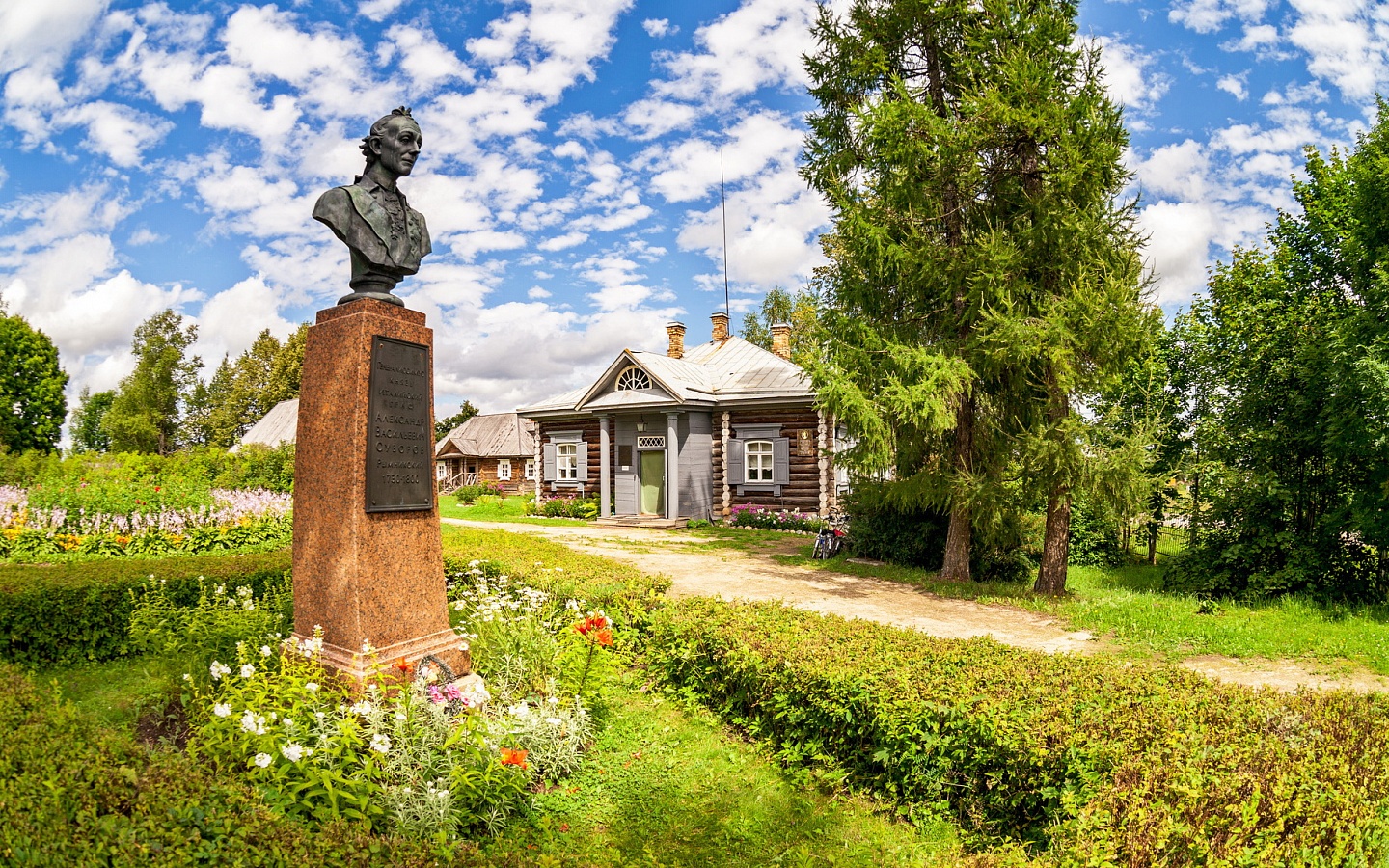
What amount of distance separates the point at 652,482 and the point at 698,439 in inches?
87.6

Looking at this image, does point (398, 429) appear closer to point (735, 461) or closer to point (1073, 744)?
point (1073, 744)

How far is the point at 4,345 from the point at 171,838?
45741mm

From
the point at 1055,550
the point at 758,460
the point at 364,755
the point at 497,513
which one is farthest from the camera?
the point at 497,513

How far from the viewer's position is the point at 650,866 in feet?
10.5

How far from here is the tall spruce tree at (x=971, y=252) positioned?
1042cm

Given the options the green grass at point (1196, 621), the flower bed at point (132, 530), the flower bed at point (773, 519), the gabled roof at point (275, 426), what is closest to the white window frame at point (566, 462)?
the flower bed at point (773, 519)

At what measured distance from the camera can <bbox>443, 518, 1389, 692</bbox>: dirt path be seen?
22.6 ft

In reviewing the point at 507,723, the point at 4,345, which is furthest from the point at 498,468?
the point at 507,723

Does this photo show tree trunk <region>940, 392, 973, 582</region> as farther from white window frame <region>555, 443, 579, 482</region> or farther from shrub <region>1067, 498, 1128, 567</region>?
white window frame <region>555, 443, 579, 482</region>

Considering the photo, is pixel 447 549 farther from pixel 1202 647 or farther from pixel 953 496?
pixel 1202 647

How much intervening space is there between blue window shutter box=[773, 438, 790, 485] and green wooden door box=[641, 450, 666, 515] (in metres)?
3.61

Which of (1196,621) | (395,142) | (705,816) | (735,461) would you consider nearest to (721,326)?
(735,461)

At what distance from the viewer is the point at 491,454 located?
38.2 m

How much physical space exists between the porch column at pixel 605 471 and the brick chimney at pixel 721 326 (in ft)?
21.2
